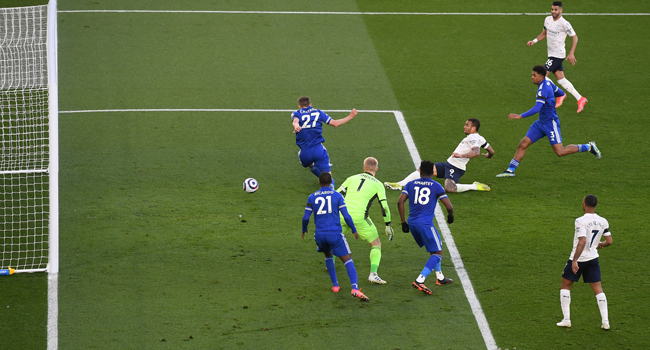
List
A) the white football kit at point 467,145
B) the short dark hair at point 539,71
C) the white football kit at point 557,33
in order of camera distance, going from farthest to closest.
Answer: the white football kit at point 557,33 < the short dark hair at point 539,71 < the white football kit at point 467,145

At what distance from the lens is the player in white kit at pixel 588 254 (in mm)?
9859

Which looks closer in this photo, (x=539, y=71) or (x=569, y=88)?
(x=539, y=71)

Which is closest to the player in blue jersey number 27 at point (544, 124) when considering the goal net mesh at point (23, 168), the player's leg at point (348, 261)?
the player's leg at point (348, 261)

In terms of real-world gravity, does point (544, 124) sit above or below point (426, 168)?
above

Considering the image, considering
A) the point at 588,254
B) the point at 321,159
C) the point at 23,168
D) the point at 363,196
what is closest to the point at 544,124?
the point at 321,159

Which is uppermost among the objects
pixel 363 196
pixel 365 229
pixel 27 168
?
pixel 27 168

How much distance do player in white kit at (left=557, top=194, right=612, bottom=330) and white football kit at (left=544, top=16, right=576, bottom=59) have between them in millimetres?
9046

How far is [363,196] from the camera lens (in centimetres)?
1157

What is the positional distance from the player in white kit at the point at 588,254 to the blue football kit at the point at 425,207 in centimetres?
192

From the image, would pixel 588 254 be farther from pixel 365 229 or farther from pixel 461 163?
pixel 461 163

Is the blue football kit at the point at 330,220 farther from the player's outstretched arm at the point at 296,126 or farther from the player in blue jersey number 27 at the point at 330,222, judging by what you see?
the player's outstretched arm at the point at 296,126

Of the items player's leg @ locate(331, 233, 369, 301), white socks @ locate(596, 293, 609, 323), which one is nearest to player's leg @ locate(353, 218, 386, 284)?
player's leg @ locate(331, 233, 369, 301)

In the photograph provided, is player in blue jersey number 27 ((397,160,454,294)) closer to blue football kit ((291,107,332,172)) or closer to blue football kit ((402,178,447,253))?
blue football kit ((402,178,447,253))

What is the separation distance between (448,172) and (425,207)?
10.8 feet
